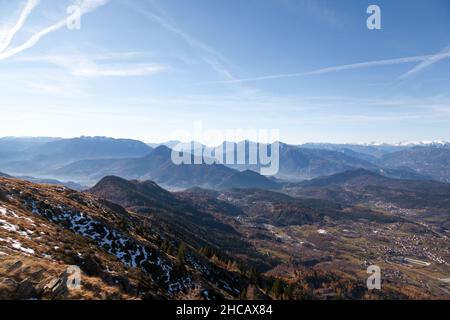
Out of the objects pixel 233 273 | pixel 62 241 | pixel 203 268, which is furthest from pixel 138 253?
pixel 233 273

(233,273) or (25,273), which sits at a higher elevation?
(25,273)
